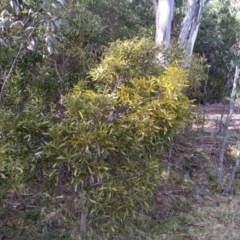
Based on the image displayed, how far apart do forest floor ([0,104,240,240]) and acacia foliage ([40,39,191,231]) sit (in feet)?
1.37

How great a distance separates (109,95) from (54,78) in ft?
2.94

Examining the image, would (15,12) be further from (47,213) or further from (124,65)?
(47,213)

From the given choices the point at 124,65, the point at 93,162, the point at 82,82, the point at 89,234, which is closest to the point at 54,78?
the point at 82,82

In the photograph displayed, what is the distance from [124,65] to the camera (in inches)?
152

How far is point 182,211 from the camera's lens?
17.2ft

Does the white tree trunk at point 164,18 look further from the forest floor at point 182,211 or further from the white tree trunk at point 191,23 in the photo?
the forest floor at point 182,211

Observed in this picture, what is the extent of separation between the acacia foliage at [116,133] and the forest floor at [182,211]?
42 cm

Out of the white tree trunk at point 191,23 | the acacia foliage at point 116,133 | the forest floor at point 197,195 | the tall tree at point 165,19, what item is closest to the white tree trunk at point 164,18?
the tall tree at point 165,19

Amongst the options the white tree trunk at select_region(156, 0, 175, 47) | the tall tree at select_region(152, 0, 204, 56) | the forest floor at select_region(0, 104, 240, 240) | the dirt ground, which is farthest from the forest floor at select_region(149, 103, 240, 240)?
the white tree trunk at select_region(156, 0, 175, 47)

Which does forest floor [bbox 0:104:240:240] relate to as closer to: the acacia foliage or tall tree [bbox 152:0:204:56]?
the acacia foliage

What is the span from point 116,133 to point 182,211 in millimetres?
2101

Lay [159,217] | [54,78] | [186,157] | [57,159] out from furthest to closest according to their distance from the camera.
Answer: [186,157] → [159,217] → [54,78] → [57,159]

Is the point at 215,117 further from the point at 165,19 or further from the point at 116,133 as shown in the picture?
the point at 116,133

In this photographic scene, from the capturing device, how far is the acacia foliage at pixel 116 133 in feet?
11.7
